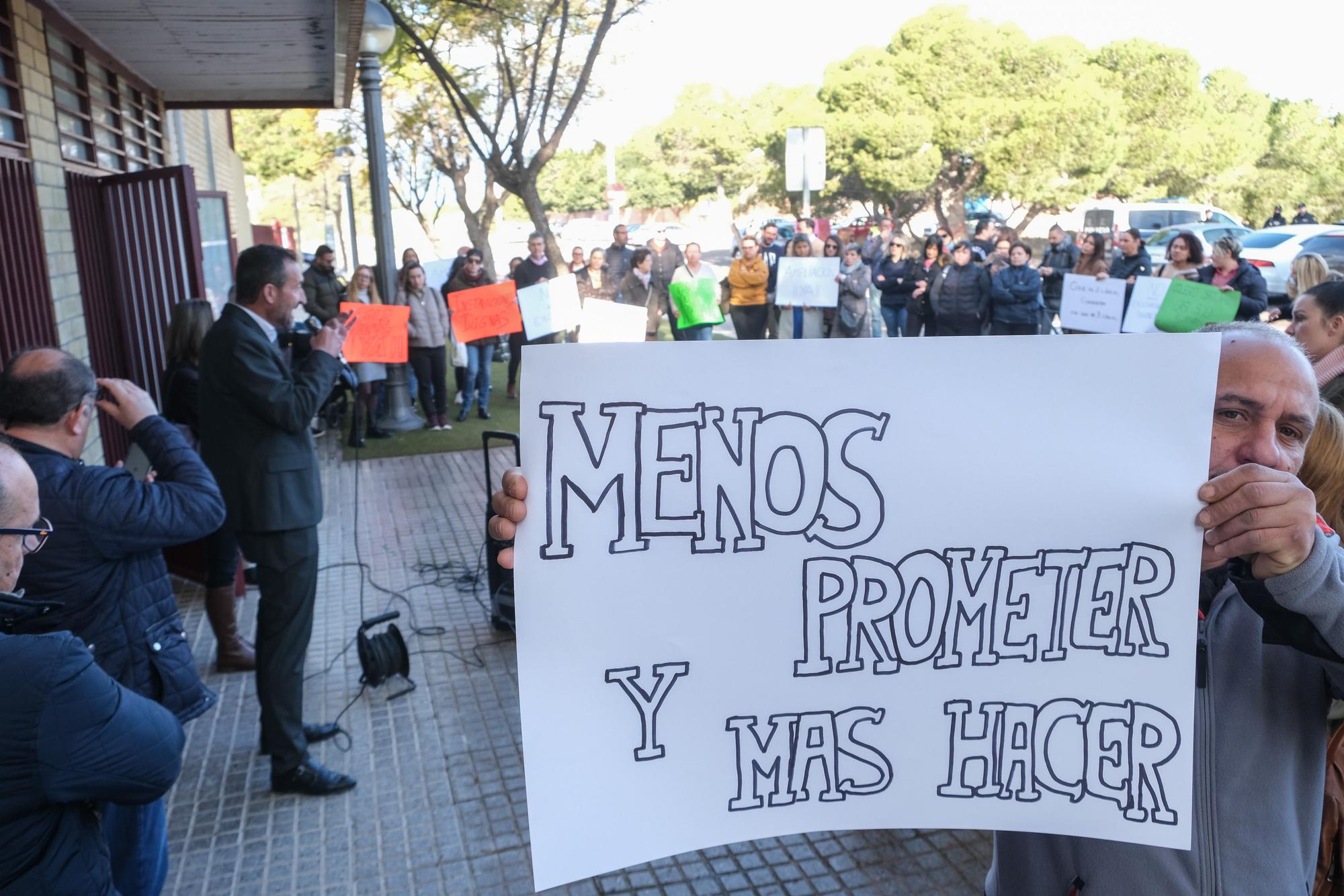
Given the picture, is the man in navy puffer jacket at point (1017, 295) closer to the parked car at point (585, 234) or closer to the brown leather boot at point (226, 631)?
the brown leather boot at point (226, 631)

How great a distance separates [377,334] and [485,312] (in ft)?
6.04

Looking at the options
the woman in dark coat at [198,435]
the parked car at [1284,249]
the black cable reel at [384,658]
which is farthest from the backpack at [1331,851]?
the parked car at [1284,249]

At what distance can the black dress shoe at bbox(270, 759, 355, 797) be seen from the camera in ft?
14.1

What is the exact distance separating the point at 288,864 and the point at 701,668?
109 inches

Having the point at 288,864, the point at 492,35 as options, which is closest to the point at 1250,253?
the point at 492,35

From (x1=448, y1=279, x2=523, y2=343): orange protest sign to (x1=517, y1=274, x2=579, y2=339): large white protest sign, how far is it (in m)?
1.03

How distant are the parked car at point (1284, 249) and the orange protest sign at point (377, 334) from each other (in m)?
16.9

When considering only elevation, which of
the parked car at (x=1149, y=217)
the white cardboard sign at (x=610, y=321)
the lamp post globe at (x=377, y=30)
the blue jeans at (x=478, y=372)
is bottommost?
the blue jeans at (x=478, y=372)

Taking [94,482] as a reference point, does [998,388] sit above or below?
above

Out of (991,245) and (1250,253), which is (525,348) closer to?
(991,245)

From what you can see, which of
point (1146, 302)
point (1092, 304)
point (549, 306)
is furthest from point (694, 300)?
point (1146, 302)

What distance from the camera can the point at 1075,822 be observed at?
180 centimetres

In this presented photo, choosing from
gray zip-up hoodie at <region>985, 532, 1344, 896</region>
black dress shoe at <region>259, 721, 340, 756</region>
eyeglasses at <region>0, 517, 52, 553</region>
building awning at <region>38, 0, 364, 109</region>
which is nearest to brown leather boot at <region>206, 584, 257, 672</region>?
black dress shoe at <region>259, 721, 340, 756</region>

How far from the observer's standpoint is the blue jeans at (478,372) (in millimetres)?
12227
